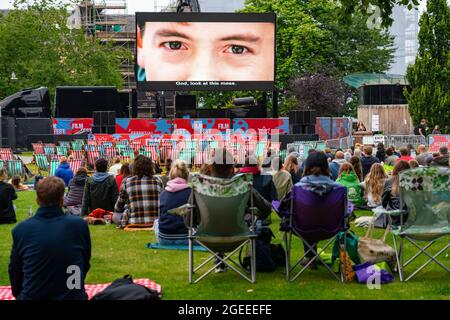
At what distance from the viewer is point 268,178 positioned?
437 inches

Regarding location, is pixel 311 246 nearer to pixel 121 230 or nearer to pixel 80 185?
pixel 121 230

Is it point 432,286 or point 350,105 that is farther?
point 350,105

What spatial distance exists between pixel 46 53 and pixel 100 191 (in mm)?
54170

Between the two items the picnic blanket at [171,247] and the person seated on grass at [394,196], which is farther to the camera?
the picnic blanket at [171,247]

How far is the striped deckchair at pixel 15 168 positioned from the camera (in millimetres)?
26516

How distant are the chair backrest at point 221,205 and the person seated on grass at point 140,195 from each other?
3.96m

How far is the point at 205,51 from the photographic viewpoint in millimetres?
39000

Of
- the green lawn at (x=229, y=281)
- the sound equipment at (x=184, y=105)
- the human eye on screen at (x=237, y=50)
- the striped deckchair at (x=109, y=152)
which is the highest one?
the human eye on screen at (x=237, y=50)

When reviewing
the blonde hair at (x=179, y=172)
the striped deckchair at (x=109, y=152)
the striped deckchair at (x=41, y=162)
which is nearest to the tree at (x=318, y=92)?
the striped deckchair at (x=109, y=152)

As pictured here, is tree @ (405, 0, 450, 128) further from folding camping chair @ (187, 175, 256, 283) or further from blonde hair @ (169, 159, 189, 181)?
folding camping chair @ (187, 175, 256, 283)

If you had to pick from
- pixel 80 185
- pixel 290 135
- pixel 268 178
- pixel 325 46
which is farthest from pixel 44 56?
pixel 268 178

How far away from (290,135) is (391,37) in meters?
42.7

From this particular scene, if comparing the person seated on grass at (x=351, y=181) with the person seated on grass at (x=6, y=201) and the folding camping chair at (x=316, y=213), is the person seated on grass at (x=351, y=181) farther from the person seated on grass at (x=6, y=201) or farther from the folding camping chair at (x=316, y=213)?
the folding camping chair at (x=316, y=213)

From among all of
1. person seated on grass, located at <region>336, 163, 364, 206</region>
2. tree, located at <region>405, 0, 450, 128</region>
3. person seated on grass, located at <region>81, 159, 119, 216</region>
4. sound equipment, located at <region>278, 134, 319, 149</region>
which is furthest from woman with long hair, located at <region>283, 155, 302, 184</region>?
tree, located at <region>405, 0, 450, 128</region>
